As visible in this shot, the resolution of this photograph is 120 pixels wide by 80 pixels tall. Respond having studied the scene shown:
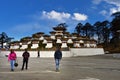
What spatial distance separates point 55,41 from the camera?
101 m

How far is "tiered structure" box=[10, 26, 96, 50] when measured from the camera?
98500 millimetres

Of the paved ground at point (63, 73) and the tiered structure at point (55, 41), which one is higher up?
the tiered structure at point (55, 41)

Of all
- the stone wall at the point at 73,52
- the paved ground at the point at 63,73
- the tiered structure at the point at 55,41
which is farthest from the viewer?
the tiered structure at the point at 55,41

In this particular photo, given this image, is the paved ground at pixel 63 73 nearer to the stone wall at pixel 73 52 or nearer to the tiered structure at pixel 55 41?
the stone wall at pixel 73 52

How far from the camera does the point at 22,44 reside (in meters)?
108

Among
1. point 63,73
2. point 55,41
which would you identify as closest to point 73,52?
point 55,41

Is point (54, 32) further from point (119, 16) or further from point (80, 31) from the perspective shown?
point (80, 31)

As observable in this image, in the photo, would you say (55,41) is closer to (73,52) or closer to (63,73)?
(73,52)

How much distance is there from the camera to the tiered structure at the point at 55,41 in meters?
98.5

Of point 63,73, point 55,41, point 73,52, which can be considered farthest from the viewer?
point 55,41

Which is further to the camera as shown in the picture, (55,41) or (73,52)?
(55,41)

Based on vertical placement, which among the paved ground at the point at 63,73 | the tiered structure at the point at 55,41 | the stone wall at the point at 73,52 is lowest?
the paved ground at the point at 63,73

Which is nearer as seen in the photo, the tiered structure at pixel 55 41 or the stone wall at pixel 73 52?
the stone wall at pixel 73 52

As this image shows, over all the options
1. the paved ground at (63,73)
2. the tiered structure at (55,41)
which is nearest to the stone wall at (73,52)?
the tiered structure at (55,41)
